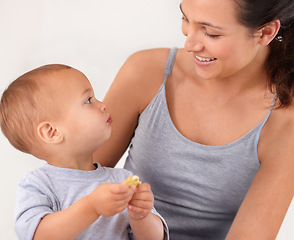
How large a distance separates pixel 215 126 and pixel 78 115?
531 millimetres

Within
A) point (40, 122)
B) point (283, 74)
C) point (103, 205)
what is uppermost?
point (283, 74)

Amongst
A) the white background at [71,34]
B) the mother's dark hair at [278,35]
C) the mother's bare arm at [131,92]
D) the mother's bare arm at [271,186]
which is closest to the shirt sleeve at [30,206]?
the mother's bare arm at [131,92]

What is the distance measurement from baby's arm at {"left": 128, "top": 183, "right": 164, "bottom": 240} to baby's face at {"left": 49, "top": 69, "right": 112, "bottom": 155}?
0.21 metres

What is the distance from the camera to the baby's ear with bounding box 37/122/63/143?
158 centimetres

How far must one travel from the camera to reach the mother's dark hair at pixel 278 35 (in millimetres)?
1666

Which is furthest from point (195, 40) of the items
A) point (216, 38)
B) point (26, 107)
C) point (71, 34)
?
point (71, 34)

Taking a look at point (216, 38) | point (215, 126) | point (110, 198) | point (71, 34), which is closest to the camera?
point (110, 198)

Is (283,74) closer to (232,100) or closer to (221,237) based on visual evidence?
(232,100)

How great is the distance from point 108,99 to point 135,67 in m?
0.15

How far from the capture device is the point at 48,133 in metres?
1.58

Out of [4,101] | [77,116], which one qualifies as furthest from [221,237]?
[4,101]

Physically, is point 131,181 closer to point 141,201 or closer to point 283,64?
point 141,201

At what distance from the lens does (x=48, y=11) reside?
111 inches

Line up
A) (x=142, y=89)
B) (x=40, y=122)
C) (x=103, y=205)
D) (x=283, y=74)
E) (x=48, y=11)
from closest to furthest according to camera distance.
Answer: (x=103, y=205), (x=40, y=122), (x=283, y=74), (x=142, y=89), (x=48, y=11)
